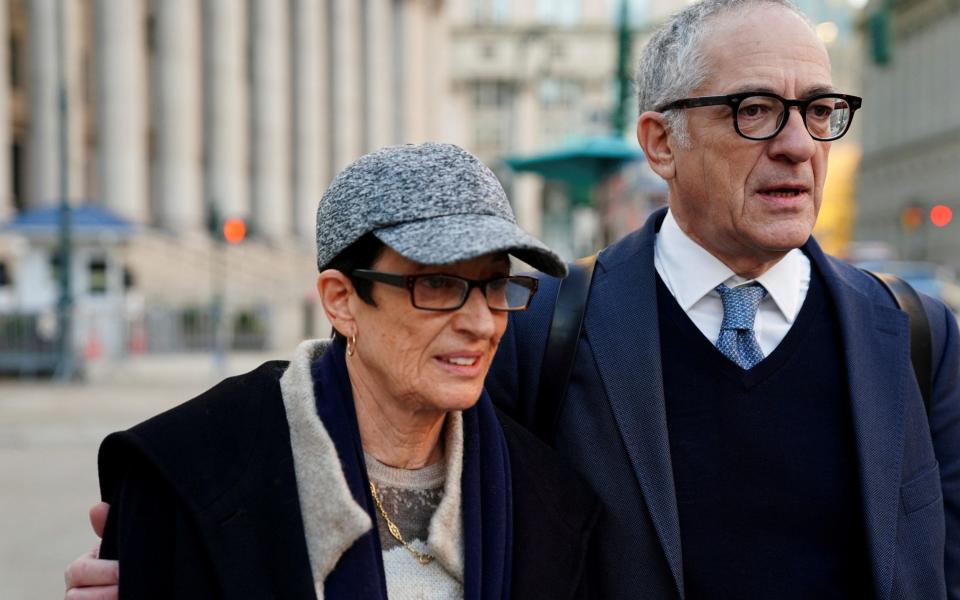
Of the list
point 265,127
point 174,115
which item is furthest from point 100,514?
point 265,127

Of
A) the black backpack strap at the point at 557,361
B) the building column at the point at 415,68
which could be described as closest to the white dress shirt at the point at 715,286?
the black backpack strap at the point at 557,361

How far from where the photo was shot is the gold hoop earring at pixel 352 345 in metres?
2.42

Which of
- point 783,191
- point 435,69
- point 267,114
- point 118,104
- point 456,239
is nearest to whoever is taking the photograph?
point 456,239

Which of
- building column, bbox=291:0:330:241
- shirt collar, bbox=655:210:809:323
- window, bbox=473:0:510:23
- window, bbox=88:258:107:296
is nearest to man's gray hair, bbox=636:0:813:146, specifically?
shirt collar, bbox=655:210:809:323

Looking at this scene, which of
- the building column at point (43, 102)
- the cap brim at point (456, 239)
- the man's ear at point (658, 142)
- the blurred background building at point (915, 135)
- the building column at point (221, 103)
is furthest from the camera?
the blurred background building at point (915, 135)

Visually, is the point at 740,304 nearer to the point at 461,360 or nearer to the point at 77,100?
the point at 461,360

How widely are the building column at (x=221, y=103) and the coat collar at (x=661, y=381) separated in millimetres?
33650

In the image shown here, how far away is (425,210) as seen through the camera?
2.26 m

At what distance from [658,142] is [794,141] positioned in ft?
1.31

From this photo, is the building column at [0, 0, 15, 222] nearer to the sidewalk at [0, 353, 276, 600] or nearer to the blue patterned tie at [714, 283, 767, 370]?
the sidewalk at [0, 353, 276, 600]

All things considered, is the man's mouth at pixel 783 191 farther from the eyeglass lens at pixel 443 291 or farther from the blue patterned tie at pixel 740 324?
the eyeglass lens at pixel 443 291

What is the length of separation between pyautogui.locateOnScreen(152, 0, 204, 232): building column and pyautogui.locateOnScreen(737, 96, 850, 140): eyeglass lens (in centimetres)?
3157

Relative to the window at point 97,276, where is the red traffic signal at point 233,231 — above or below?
above

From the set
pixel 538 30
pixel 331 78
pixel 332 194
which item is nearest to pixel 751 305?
pixel 332 194
